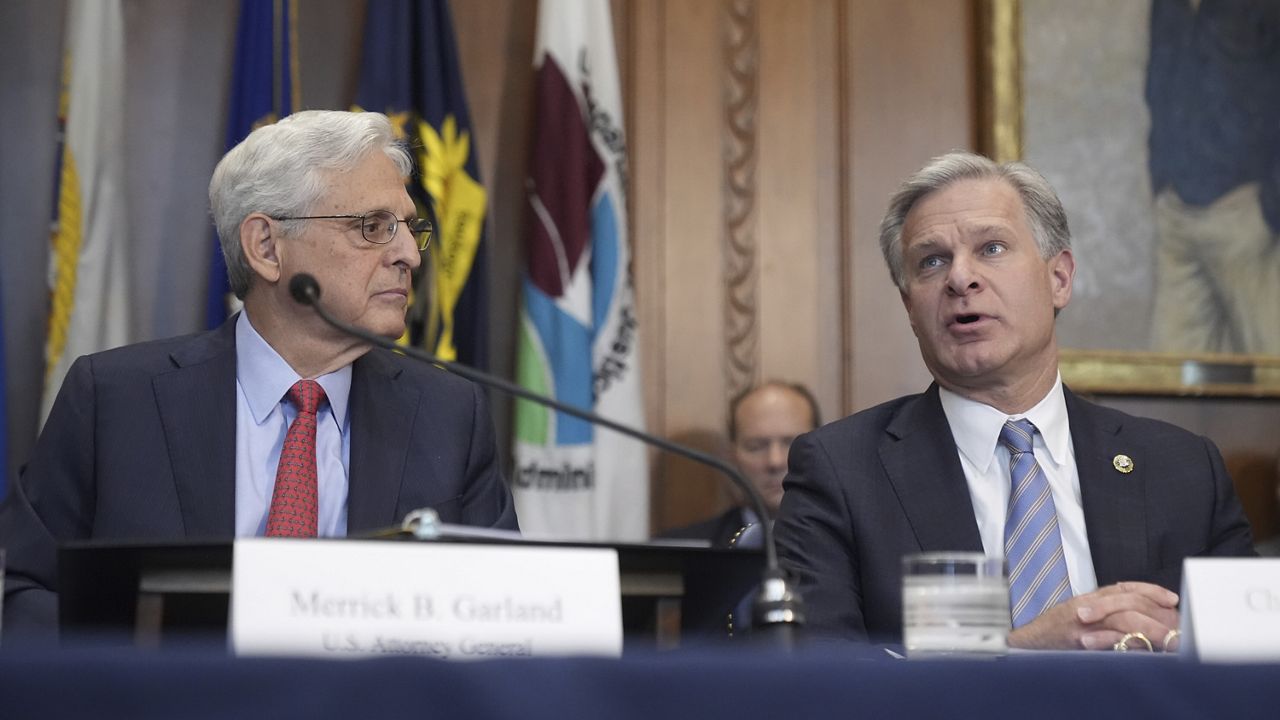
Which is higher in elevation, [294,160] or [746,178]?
[746,178]

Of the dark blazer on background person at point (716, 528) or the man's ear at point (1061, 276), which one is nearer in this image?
the man's ear at point (1061, 276)

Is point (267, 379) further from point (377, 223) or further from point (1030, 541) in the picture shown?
point (1030, 541)

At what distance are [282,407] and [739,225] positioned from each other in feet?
7.99

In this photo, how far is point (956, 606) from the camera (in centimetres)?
146

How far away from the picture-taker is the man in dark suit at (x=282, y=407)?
229 centimetres

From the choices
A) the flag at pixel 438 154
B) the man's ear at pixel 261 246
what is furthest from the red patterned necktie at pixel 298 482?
the flag at pixel 438 154

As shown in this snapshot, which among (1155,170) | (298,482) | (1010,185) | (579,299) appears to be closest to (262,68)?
(579,299)

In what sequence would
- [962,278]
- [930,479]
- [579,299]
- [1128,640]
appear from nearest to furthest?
1. [1128,640]
2. [930,479]
3. [962,278]
4. [579,299]

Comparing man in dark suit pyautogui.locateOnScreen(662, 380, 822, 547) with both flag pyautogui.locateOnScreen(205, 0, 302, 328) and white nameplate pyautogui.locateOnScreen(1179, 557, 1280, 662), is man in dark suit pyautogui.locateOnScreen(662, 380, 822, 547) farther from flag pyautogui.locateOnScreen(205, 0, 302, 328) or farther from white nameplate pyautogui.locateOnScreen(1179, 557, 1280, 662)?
white nameplate pyautogui.locateOnScreen(1179, 557, 1280, 662)

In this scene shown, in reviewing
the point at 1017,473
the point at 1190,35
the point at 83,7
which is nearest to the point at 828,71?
the point at 1190,35

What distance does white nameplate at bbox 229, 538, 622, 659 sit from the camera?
1190 mm

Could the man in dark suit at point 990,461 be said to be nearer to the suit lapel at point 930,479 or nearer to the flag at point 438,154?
the suit lapel at point 930,479

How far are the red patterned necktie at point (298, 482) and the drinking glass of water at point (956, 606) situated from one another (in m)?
1.09

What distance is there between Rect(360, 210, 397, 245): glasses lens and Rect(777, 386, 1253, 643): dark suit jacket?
2.70 feet
